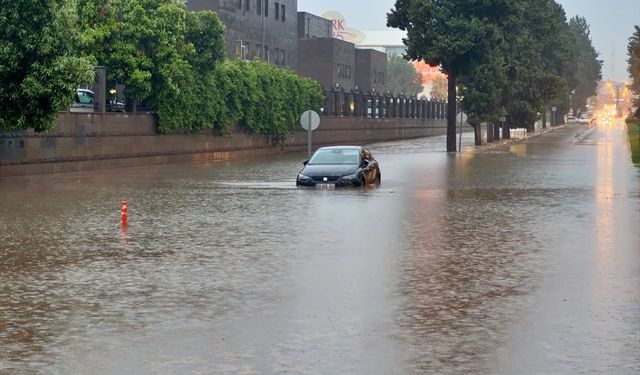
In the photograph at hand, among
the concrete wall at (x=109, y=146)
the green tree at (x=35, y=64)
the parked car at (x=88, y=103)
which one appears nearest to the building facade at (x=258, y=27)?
the concrete wall at (x=109, y=146)

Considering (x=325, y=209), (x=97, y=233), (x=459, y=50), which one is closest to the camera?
(x=97, y=233)

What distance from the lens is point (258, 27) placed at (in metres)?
93.8

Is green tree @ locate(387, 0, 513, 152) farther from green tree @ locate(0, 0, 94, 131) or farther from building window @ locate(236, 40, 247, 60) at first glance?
green tree @ locate(0, 0, 94, 131)

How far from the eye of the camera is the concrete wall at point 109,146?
39781 millimetres

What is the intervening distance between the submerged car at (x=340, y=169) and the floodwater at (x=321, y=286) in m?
3.64

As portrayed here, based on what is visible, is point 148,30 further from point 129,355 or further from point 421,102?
point 421,102

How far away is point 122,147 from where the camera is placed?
158ft

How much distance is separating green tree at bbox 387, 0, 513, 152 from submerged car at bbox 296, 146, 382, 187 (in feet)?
101

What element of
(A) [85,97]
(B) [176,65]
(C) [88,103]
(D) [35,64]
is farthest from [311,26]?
(D) [35,64]

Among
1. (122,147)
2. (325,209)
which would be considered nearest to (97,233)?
(325,209)

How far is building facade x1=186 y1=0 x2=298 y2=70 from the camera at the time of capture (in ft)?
286

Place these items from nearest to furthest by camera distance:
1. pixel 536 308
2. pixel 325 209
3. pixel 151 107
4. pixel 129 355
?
pixel 129 355 → pixel 536 308 → pixel 325 209 → pixel 151 107

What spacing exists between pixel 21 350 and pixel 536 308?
501 centimetres

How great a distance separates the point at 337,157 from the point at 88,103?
17.3m
